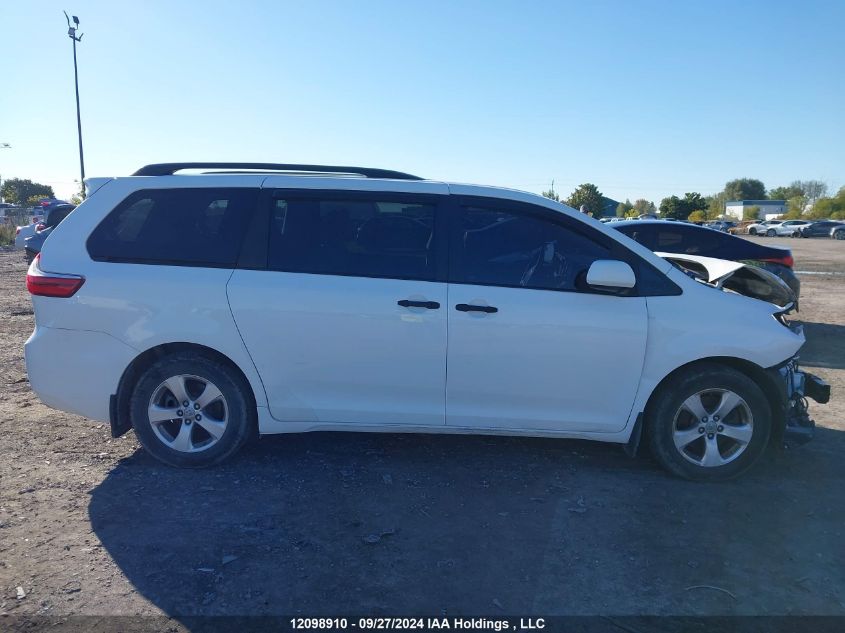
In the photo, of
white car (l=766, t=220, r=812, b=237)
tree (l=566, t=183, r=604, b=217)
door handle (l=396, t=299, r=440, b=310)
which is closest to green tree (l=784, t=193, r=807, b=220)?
white car (l=766, t=220, r=812, b=237)

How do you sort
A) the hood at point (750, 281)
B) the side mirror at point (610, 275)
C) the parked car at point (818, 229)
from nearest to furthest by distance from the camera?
the side mirror at point (610, 275)
the hood at point (750, 281)
the parked car at point (818, 229)

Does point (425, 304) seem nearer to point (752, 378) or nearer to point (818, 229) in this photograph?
point (752, 378)

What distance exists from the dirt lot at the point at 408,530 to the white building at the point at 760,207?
90990 millimetres

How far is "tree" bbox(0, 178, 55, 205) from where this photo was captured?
73.7 m

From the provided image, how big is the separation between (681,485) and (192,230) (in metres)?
3.69

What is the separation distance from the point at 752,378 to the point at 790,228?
56.8m

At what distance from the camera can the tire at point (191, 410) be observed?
14.1ft

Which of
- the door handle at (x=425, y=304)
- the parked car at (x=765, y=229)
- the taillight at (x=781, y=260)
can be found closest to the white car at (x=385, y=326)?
the door handle at (x=425, y=304)

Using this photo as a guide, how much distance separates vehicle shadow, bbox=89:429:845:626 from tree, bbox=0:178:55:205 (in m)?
80.6

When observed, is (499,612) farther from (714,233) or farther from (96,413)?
(714,233)

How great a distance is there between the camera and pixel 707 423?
432cm

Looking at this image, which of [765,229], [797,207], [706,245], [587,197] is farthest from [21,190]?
[797,207]

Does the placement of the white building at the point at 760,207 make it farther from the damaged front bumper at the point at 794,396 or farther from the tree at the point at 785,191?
the damaged front bumper at the point at 794,396

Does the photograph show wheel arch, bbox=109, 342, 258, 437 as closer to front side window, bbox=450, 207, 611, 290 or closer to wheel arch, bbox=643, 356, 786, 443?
front side window, bbox=450, 207, 611, 290
